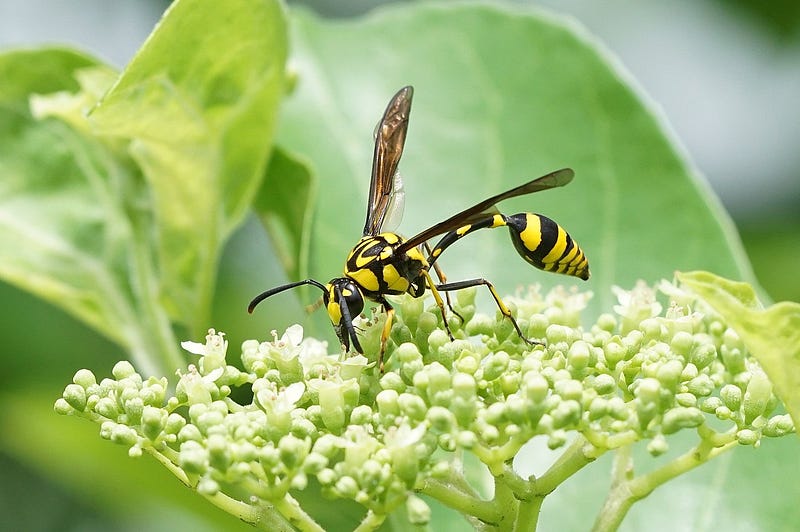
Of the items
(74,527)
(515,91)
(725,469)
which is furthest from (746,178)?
(74,527)

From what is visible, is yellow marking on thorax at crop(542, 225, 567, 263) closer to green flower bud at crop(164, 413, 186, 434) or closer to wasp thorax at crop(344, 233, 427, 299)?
wasp thorax at crop(344, 233, 427, 299)

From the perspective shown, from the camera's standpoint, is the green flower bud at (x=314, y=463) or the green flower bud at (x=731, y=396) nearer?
the green flower bud at (x=314, y=463)

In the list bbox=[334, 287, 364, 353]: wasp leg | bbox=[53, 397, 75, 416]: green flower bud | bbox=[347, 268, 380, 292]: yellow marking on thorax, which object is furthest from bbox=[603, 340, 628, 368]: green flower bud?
bbox=[53, 397, 75, 416]: green flower bud

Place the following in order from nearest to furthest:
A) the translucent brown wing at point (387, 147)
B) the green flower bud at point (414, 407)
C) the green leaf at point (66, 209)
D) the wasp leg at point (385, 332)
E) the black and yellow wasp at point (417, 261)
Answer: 1. the green flower bud at point (414, 407)
2. the wasp leg at point (385, 332)
3. the black and yellow wasp at point (417, 261)
4. the translucent brown wing at point (387, 147)
5. the green leaf at point (66, 209)

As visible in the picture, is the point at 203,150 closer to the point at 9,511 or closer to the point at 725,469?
the point at 725,469

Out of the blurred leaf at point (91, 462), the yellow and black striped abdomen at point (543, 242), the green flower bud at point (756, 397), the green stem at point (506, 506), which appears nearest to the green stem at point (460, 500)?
the green stem at point (506, 506)

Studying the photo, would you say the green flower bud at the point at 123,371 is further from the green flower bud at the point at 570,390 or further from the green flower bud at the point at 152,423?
the green flower bud at the point at 570,390

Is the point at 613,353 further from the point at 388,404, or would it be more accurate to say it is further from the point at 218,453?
the point at 218,453
